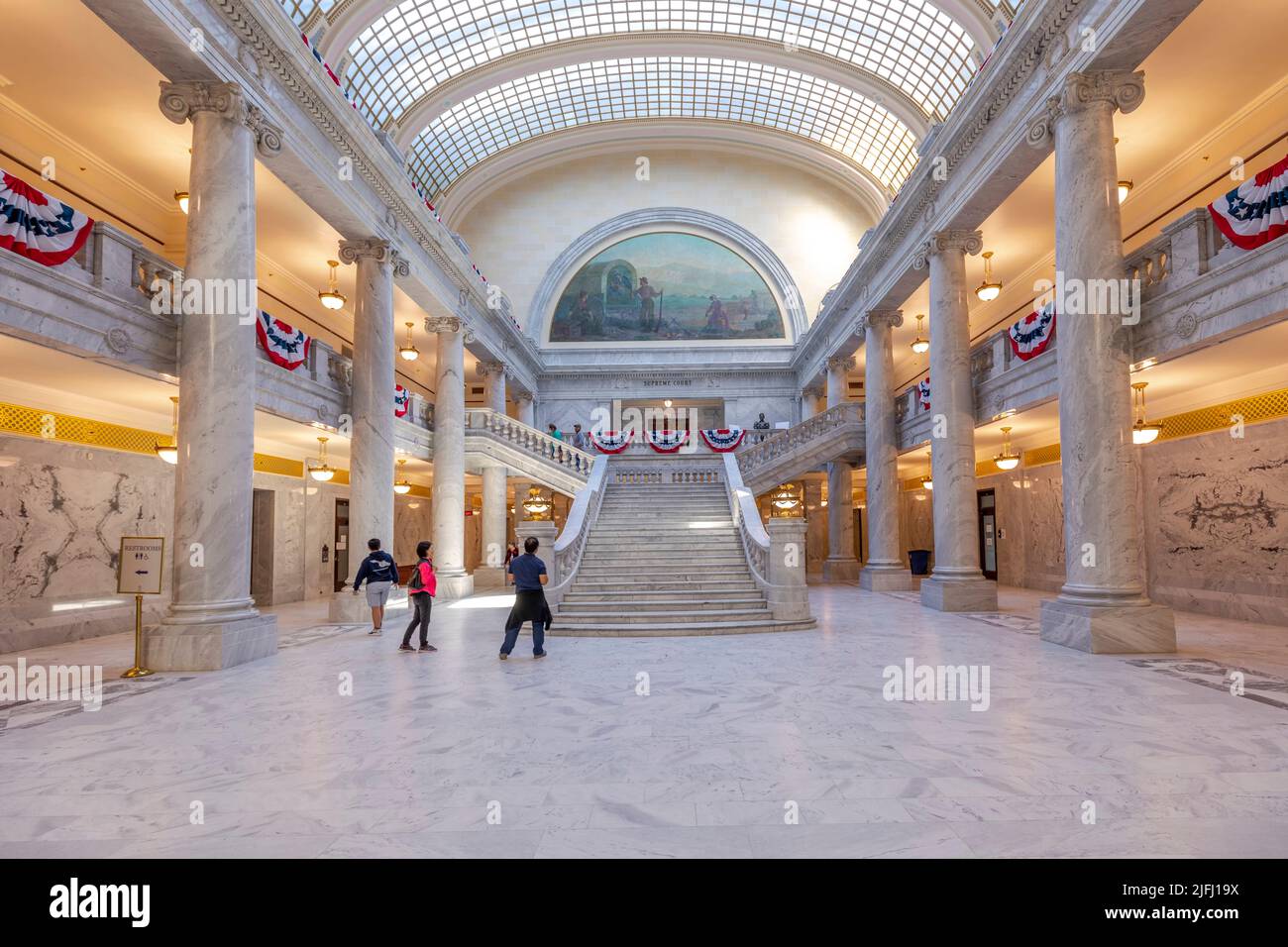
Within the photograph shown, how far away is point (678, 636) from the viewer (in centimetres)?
1094

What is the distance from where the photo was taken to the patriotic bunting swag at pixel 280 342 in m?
12.2

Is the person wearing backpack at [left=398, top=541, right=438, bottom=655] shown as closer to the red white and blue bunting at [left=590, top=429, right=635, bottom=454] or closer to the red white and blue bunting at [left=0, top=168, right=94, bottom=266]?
the red white and blue bunting at [left=0, top=168, right=94, bottom=266]

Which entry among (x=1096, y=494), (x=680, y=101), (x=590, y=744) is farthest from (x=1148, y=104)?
(x=680, y=101)

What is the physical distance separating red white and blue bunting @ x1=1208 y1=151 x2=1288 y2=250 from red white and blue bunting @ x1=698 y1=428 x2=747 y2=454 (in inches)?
642

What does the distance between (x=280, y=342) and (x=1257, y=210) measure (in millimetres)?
14449

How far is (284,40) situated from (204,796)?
10.6 metres

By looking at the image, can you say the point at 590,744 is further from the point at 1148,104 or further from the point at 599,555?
the point at 1148,104

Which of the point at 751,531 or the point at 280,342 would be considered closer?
the point at 280,342

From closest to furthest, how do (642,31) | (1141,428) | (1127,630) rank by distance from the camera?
1. (1127,630)
2. (1141,428)
3. (642,31)

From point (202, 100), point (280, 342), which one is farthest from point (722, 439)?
point (202, 100)

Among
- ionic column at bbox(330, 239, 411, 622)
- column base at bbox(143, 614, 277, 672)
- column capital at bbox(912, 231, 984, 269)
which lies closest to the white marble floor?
column base at bbox(143, 614, 277, 672)

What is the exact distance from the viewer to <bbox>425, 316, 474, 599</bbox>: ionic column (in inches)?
715

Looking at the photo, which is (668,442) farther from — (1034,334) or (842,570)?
(1034,334)

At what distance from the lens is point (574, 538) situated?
13.4m
